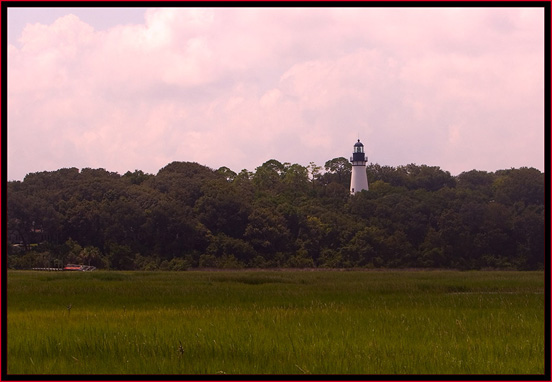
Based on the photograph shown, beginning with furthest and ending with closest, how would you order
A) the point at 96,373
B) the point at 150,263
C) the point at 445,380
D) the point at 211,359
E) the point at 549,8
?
the point at 150,263 → the point at 211,359 → the point at 96,373 → the point at 445,380 → the point at 549,8

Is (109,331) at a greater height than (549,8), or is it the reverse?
(549,8)

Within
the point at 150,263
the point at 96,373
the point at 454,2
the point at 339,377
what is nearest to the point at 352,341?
the point at 339,377

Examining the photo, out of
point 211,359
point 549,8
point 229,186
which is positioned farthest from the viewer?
point 229,186

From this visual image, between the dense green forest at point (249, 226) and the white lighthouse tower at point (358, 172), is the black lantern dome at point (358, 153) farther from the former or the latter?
the dense green forest at point (249, 226)

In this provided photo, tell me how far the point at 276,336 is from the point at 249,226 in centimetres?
6245

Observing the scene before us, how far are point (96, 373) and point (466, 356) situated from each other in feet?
23.1

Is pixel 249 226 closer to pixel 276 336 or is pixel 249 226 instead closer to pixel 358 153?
pixel 358 153

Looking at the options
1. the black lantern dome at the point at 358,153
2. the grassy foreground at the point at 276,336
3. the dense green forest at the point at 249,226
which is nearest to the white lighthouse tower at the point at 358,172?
the black lantern dome at the point at 358,153

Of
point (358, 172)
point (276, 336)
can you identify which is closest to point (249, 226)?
point (358, 172)

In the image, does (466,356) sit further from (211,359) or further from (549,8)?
(549,8)

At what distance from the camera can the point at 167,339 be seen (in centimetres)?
1708

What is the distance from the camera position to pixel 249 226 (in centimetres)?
8019

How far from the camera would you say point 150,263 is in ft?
238

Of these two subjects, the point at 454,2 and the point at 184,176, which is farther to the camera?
the point at 184,176
